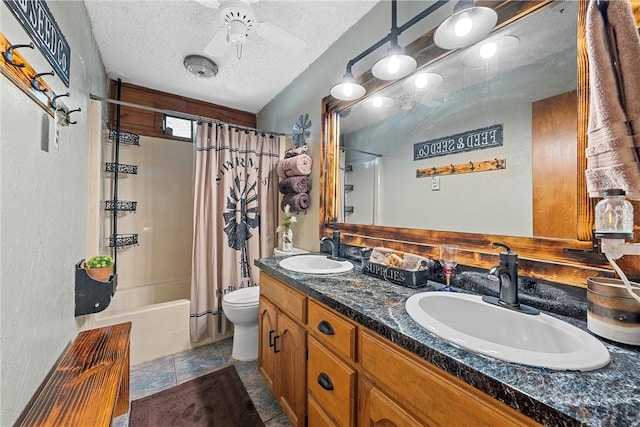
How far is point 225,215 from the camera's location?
2.31m

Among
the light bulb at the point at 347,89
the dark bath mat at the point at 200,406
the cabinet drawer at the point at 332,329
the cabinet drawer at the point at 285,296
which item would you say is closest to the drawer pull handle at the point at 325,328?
the cabinet drawer at the point at 332,329

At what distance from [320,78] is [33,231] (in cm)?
194

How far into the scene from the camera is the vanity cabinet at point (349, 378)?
588mm

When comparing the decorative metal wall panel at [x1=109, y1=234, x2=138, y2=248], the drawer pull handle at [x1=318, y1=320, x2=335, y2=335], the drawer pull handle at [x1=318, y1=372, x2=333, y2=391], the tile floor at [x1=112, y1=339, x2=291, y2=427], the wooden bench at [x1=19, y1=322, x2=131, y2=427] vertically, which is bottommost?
the tile floor at [x1=112, y1=339, x2=291, y2=427]

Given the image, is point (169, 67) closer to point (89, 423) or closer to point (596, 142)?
point (89, 423)

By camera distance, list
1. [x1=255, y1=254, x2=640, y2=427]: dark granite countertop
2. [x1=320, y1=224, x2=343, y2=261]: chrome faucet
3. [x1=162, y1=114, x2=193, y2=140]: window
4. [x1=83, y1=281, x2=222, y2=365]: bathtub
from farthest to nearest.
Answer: [x1=162, y1=114, x2=193, y2=140]: window < [x1=83, y1=281, x2=222, y2=365]: bathtub < [x1=320, y1=224, x2=343, y2=261]: chrome faucet < [x1=255, y1=254, x2=640, y2=427]: dark granite countertop

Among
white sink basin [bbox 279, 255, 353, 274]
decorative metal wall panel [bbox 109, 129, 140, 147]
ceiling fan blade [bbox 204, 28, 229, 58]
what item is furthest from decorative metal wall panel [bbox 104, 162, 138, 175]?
white sink basin [bbox 279, 255, 353, 274]

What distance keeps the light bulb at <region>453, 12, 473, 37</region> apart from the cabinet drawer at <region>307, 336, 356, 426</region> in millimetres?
1386

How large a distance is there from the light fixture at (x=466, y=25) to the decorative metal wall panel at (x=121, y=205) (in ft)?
9.38

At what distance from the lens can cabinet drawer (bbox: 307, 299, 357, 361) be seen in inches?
35.7

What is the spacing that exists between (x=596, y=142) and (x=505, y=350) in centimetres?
59

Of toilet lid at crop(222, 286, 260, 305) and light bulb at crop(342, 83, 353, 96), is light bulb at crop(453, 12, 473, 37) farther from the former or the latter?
toilet lid at crop(222, 286, 260, 305)

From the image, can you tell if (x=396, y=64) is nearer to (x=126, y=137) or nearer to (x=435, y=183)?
(x=435, y=183)

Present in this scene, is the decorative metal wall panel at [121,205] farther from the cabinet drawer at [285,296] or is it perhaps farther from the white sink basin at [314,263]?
the white sink basin at [314,263]
